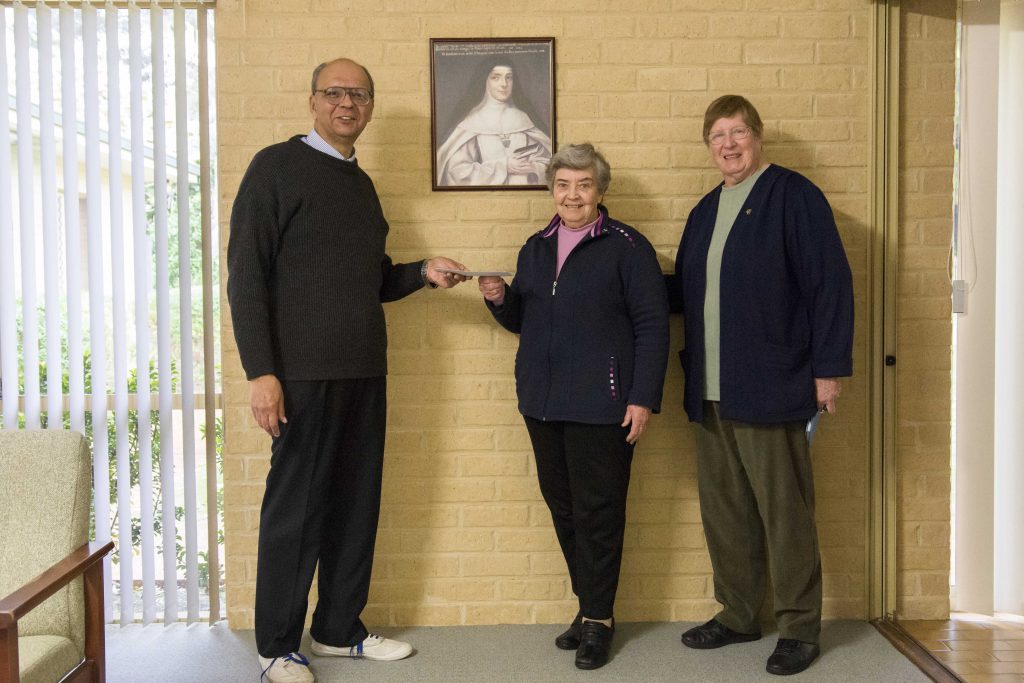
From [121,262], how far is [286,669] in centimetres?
151

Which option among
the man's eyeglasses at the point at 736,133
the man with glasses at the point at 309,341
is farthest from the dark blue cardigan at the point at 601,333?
the man with glasses at the point at 309,341

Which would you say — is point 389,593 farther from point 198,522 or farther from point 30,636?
point 30,636

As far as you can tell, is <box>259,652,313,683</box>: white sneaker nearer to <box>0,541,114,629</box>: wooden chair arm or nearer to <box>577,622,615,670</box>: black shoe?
<box>0,541,114,629</box>: wooden chair arm

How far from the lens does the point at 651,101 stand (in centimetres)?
297

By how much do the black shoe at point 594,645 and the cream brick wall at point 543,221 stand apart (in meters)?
0.35

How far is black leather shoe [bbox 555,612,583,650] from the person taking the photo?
282cm

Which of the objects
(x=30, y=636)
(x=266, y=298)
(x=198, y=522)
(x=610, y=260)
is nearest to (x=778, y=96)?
(x=610, y=260)

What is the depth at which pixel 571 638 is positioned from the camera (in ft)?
9.26

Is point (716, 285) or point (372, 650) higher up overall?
point (716, 285)

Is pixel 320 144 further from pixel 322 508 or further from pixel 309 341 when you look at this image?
pixel 322 508

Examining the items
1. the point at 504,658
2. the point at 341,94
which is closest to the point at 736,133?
the point at 341,94

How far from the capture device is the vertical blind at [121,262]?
9.64 feet

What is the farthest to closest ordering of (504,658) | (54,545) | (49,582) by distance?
(504,658) → (54,545) → (49,582)

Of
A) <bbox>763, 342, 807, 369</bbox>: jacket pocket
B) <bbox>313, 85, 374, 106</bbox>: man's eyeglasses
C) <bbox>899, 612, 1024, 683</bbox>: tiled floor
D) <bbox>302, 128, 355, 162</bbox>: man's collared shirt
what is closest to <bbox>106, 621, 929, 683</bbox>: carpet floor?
<bbox>899, 612, 1024, 683</bbox>: tiled floor
